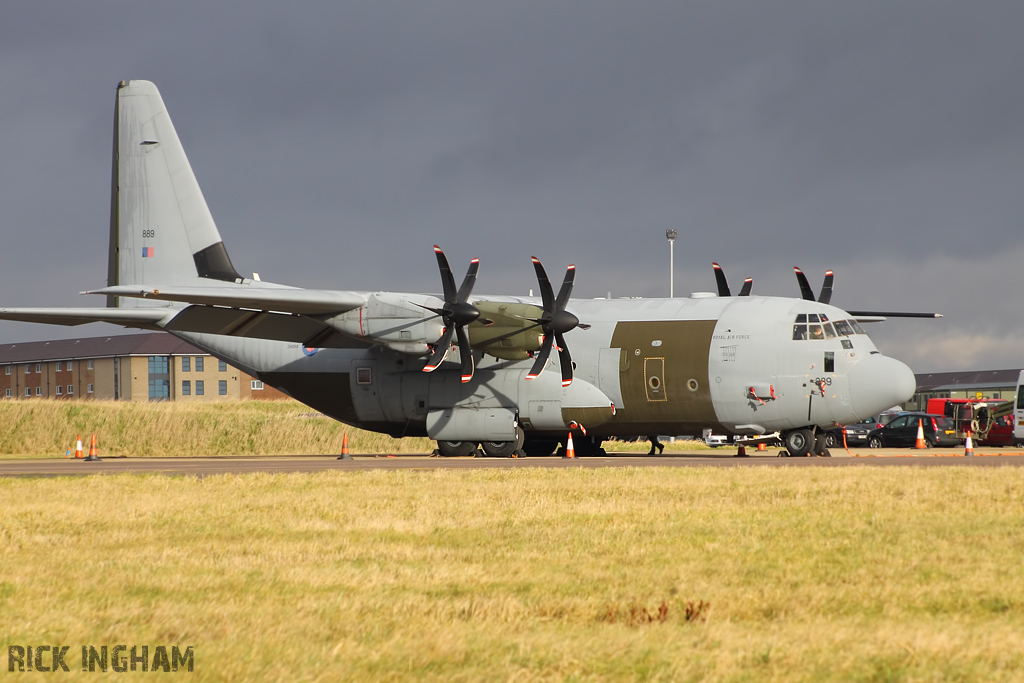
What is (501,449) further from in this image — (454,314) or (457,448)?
(454,314)

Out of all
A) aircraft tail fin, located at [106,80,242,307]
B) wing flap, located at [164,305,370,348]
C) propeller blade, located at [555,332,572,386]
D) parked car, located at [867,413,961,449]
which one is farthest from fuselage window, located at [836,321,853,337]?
parked car, located at [867,413,961,449]

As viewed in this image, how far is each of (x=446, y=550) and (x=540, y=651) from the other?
381 centimetres

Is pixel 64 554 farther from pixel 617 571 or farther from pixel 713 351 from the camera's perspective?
pixel 713 351

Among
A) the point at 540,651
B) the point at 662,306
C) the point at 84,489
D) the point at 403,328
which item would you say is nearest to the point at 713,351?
the point at 662,306

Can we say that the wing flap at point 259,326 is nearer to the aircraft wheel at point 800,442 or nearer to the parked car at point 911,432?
the aircraft wheel at point 800,442

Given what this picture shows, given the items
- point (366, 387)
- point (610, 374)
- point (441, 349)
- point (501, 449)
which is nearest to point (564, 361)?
point (610, 374)

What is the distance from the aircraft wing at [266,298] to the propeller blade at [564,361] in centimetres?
511

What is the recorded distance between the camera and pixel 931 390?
99938mm

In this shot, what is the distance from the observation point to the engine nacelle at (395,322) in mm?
25156

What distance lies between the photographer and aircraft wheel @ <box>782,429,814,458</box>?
982 inches

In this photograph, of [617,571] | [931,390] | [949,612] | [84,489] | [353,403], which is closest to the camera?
[949,612]

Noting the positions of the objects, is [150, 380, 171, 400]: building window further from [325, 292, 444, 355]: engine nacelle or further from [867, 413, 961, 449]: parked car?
[325, 292, 444, 355]: engine nacelle

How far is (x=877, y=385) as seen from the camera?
77.5 ft

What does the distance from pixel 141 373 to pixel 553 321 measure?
84499 mm
